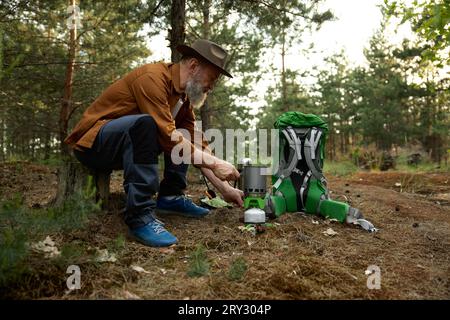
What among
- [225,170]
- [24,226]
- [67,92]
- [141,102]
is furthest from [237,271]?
[67,92]

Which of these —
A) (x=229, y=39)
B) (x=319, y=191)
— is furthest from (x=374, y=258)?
(x=229, y=39)

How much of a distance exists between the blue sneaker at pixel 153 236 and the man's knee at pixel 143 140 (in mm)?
484

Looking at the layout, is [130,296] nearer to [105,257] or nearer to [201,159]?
[105,257]

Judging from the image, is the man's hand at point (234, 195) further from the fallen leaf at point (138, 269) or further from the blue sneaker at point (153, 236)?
the fallen leaf at point (138, 269)

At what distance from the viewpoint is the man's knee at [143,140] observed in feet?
8.98

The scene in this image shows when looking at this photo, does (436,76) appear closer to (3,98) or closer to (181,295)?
(3,98)

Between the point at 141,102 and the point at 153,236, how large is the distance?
40.7 inches

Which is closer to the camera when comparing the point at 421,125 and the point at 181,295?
the point at 181,295

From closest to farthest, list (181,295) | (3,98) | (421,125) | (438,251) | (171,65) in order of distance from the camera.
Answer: (181,295) → (438,251) → (171,65) → (3,98) → (421,125)

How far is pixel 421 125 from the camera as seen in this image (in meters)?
21.2

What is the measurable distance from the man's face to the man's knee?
611 mm

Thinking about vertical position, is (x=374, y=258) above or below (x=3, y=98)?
below

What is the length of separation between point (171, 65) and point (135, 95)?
Result: 49 cm
